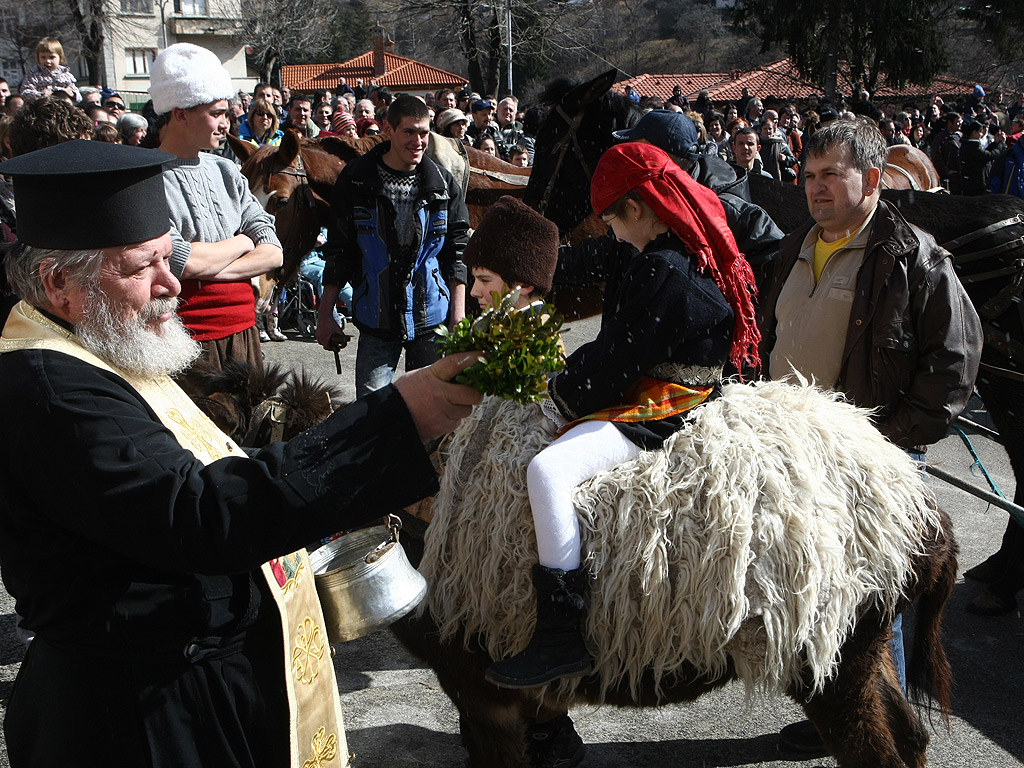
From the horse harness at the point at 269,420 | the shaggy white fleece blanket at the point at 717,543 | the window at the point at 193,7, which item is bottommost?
the shaggy white fleece blanket at the point at 717,543

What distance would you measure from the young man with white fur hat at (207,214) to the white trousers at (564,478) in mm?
1433

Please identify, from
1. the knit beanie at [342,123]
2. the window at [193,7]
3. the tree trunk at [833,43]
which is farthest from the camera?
the window at [193,7]

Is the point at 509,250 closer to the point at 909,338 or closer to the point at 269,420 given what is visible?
the point at 269,420

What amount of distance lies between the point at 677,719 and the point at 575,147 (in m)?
3.57

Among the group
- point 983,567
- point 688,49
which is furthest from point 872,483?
point 688,49

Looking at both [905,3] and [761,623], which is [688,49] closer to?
[905,3]

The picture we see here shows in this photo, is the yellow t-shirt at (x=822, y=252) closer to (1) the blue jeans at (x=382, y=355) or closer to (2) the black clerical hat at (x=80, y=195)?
(1) the blue jeans at (x=382, y=355)

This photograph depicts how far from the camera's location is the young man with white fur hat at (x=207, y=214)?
3.33 meters

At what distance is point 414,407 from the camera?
1.49 m

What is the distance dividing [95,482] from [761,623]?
5.92 ft

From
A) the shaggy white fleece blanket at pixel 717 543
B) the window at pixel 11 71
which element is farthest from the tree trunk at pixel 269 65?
the shaggy white fleece blanket at pixel 717 543

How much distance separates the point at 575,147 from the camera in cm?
562

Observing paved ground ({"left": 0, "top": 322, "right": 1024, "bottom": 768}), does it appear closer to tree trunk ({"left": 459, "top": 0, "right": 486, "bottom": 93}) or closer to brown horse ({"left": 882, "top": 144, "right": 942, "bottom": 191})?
brown horse ({"left": 882, "top": 144, "right": 942, "bottom": 191})

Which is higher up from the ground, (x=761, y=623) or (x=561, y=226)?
(x=561, y=226)
